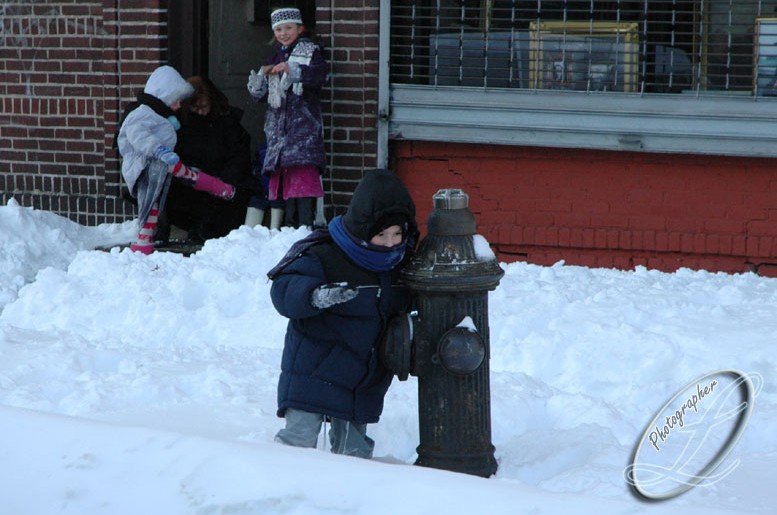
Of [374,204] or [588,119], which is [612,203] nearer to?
[588,119]

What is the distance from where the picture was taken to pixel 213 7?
34.6 ft

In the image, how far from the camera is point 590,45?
880cm

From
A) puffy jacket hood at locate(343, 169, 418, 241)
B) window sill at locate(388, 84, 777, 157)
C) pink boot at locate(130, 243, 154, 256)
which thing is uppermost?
window sill at locate(388, 84, 777, 157)

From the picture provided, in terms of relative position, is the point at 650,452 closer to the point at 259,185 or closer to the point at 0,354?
the point at 0,354

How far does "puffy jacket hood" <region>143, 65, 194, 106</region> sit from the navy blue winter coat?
494 centimetres

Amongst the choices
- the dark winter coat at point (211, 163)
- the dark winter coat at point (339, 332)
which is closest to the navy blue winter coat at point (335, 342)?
the dark winter coat at point (339, 332)

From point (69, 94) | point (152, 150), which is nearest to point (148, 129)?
point (152, 150)

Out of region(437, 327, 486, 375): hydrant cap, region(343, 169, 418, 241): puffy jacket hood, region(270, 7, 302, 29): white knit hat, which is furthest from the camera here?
region(270, 7, 302, 29): white knit hat

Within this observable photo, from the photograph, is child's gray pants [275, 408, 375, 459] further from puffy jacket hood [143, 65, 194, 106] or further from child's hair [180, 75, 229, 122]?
child's hair [180, 75, 229, 122]

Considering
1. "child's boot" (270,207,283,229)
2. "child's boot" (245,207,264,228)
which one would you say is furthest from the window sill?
"child's boot" (245,207,264,228)

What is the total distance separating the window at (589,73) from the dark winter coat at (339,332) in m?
4.27

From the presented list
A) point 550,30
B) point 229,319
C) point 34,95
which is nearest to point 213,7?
point 34,95

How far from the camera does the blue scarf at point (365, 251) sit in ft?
15.4

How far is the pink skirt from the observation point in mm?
9148
